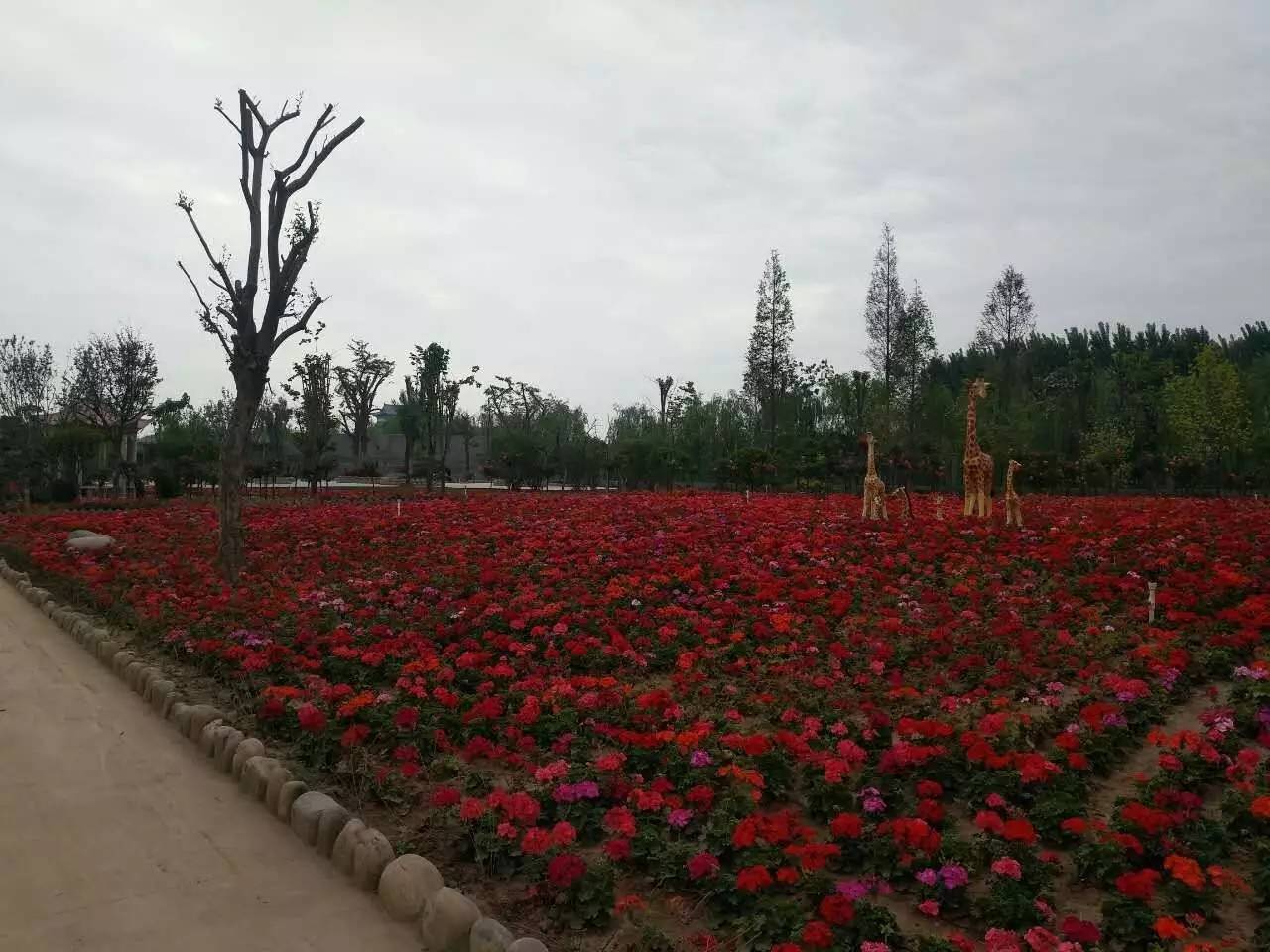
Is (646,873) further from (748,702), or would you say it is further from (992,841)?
(748,702)

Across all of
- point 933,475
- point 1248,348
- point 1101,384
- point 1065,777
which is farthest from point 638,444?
point 1248,348

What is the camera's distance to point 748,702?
513 cm

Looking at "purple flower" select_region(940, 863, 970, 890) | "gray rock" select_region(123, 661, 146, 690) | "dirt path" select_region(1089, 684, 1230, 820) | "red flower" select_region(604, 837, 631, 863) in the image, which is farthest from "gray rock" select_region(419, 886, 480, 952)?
"gray rock" select_region(123, 661, 146, 690)

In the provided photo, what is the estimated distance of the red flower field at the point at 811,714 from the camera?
3.15 m

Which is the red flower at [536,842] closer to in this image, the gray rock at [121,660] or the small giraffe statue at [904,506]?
the gray rock at [121,660]

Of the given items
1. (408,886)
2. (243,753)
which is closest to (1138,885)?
(408,886)

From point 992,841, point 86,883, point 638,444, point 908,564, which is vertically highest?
point 638,444

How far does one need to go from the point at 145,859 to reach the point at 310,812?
691 mm

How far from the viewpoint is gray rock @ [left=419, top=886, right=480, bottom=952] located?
308 centimetres

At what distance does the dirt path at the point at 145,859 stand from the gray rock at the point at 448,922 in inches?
3.8

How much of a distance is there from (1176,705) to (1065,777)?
1743 millimetres

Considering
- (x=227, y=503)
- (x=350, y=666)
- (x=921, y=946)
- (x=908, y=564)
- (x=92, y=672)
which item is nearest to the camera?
(x=921, y=946)

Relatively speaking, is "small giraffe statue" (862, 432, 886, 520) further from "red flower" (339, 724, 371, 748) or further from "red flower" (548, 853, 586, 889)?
"red flower" (548, 853, 586, 889)

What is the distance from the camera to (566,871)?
3.13 meters
